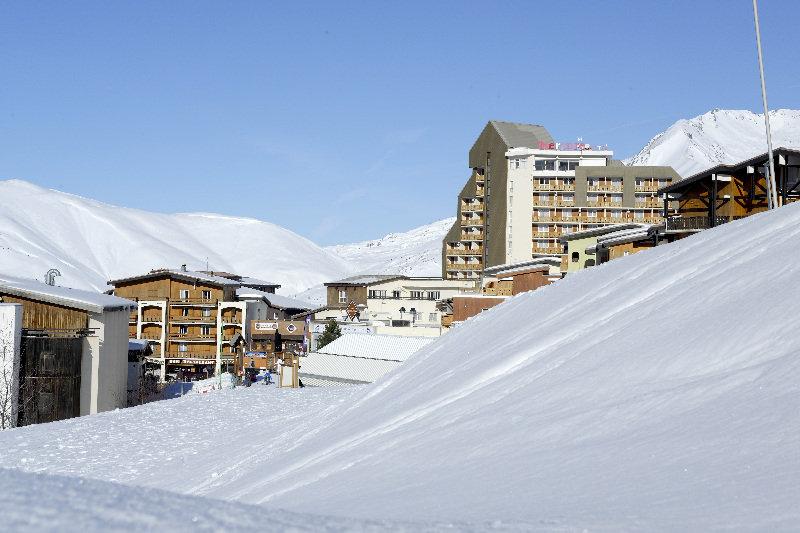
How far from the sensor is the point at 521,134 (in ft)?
320

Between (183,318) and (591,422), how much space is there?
251 ft

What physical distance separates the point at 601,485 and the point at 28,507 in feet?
13.7

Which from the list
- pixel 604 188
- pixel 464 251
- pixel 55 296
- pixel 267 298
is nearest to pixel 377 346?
pixel 55 296

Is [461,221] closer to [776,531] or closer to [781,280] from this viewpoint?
[781,280]

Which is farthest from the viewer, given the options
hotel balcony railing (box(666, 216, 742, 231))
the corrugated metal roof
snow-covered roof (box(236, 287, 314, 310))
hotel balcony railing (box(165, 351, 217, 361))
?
the corrugated metal roof

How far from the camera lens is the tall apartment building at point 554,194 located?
290 ft

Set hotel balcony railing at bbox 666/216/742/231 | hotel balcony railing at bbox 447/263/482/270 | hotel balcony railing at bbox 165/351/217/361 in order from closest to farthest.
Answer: hotel balcony railing at bbox 666/216/742/231, hotel balcony railing at bbox 165/351/217/361, hotel balcony railing at bbox 447/263/482/270

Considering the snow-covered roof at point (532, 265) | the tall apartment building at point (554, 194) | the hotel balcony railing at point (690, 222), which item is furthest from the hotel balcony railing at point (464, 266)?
the hotel balcony railing at point (690, 222)

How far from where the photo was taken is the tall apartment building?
→ 8825 centimetres

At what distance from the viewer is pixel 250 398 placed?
38.8m

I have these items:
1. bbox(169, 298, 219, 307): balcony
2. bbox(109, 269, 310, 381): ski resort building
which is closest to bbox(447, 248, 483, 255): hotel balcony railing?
bbox(109, 269, 310, 381): ski resort building

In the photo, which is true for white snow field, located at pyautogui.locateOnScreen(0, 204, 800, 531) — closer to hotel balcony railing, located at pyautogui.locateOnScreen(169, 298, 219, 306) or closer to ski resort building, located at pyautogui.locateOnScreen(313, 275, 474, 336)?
ski resort building, located at pyautogui.locateOnScreen(313, 275, 474, 336)

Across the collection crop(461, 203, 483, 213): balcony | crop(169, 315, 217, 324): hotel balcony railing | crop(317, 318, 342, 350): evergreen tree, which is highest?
crop(461, 203, 483, 213): balcony

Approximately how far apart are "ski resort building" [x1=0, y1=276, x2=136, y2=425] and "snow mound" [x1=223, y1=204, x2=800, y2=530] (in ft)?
99.4
